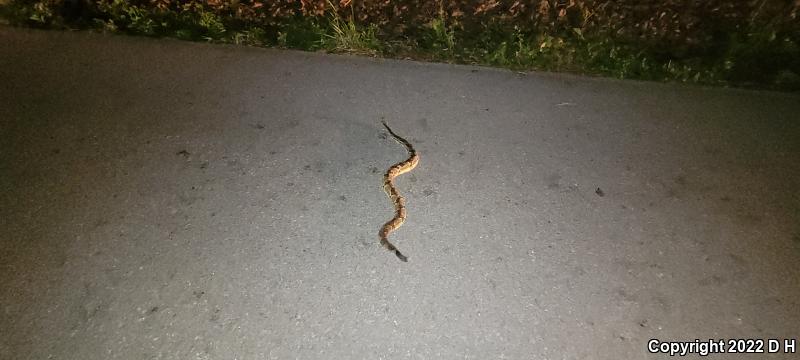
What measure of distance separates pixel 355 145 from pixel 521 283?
196cm

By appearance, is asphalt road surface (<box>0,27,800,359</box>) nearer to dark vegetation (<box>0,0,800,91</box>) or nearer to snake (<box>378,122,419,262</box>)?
snake (<box>378,122,419,262</box>)

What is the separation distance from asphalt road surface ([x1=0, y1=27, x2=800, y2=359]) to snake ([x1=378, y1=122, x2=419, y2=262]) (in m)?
0.07

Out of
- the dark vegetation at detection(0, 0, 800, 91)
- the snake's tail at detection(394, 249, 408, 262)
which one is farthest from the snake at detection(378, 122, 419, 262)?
the dark vegetation at detection(0, 0, 800, 91)

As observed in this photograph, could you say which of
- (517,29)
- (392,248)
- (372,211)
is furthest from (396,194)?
(517,29)

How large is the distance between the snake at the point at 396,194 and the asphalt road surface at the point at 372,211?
7 cm

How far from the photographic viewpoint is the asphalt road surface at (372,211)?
250cm

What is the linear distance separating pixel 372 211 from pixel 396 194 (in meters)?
0.25

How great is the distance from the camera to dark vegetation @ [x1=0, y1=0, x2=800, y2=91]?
5.00 meters

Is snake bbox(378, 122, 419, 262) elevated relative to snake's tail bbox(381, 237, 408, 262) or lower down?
elevated

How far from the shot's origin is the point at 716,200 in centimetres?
341

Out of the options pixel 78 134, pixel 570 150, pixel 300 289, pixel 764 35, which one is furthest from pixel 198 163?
pixel 764 35

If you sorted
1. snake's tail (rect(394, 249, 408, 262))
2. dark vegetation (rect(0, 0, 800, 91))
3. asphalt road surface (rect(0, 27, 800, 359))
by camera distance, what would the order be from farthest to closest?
dark vegetation (rect(0, 0, 800, 91)), snake's tail (rect(394, 249, 408, 262)), asphalt road surface (rect(0, 27, 800, 359))

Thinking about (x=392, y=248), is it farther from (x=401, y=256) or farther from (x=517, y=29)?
(x=517, y=29)

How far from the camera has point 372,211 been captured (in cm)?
323
